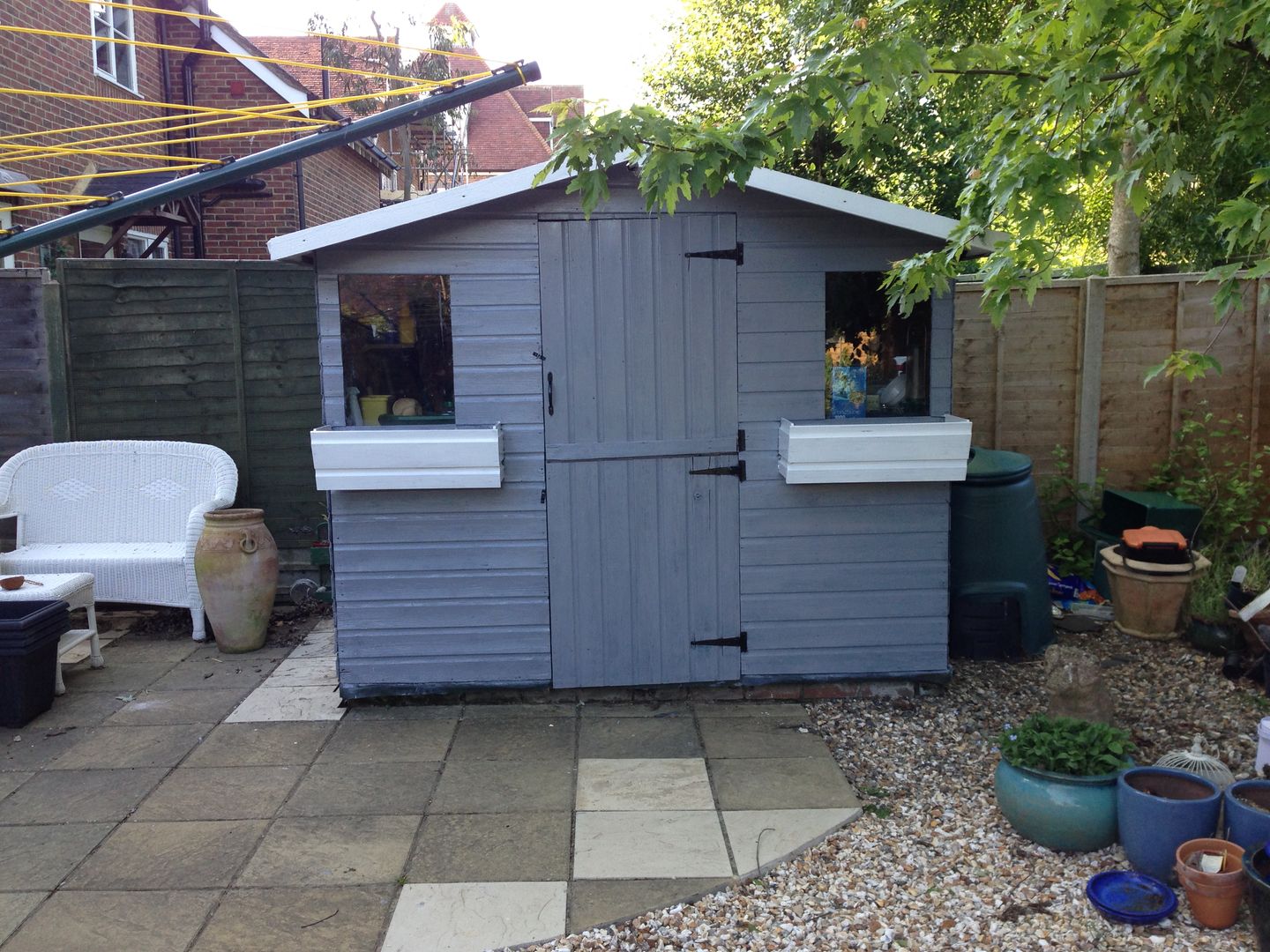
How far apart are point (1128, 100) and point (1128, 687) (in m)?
3.01

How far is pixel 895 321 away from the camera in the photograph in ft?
16.3

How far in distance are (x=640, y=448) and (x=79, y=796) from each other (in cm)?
278

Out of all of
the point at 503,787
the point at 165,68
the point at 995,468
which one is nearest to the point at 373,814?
the point at 503,787

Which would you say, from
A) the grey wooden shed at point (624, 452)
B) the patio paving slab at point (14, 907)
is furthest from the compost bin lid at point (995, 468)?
the patio paving slab at point (14, 907)

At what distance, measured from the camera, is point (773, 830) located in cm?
374

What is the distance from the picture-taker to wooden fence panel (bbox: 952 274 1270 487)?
22.6ft

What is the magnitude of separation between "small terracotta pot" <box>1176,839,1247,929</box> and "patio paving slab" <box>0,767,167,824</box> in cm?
371

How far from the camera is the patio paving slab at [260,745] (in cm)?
448

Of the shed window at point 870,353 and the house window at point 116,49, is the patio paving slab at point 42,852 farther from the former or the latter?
the house window at point 116,49

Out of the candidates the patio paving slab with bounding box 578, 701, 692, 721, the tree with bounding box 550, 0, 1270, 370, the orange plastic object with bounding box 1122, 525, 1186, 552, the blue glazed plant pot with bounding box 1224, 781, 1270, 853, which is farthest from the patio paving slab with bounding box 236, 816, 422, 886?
the orange plastic object with bounding box 1122, 525, 1186, 552

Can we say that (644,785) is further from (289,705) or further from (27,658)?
(27,658)

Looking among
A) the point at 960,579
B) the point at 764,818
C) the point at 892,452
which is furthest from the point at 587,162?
the point at 960,579

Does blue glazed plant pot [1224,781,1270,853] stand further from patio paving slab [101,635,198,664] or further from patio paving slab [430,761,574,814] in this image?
patio paving slab [101,635,198,664]

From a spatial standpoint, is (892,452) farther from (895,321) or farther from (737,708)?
(737,708)
